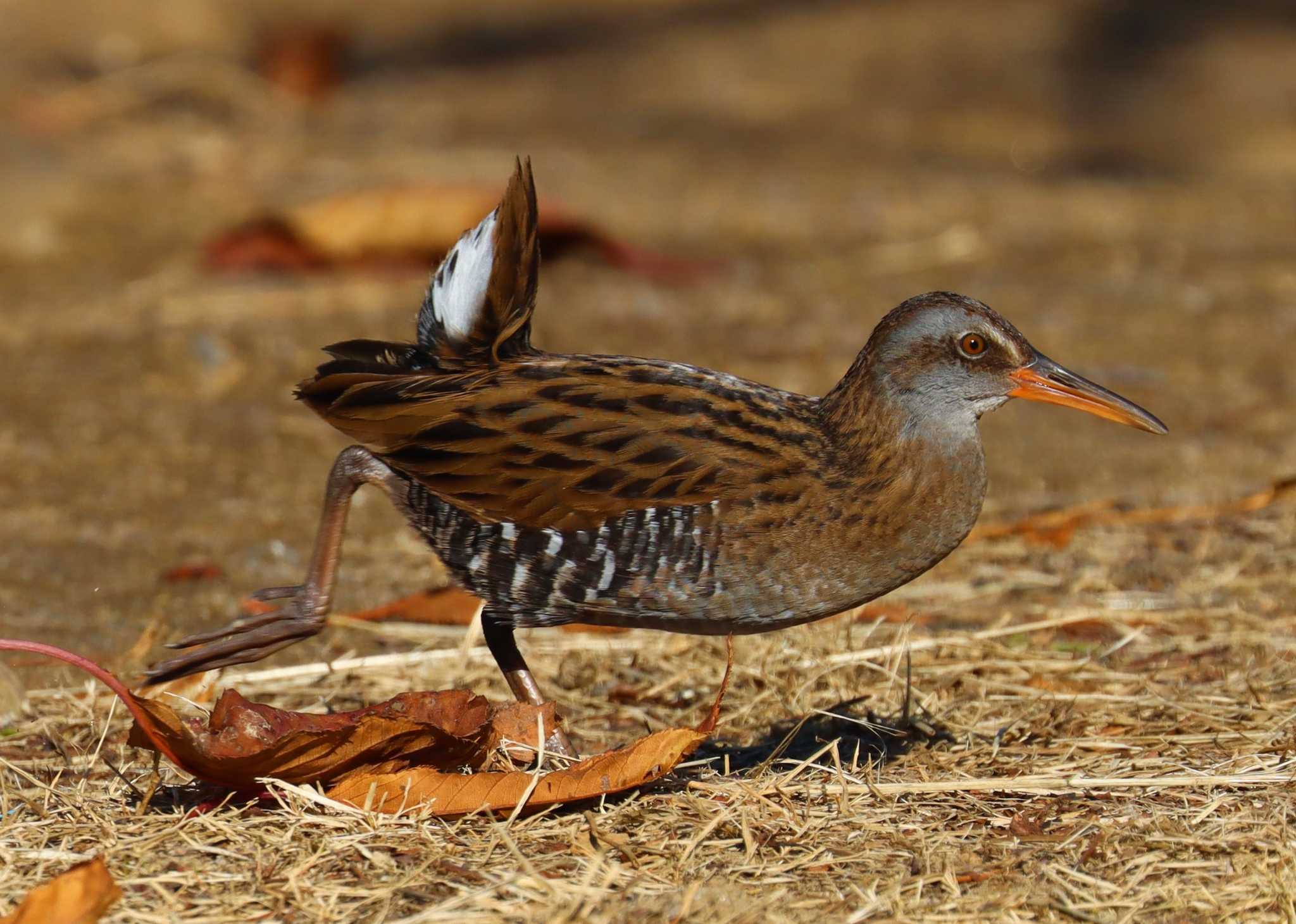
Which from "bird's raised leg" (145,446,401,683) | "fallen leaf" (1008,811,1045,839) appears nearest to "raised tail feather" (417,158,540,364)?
"bird's raised leg" (145,446,401,683)

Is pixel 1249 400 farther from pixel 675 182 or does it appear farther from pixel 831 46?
pixel 831 46

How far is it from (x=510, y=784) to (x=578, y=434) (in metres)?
0.75

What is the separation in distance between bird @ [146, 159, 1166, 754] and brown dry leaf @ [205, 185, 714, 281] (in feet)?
13.4

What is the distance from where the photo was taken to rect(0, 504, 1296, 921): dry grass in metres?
3.08

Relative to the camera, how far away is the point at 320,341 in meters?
7.59

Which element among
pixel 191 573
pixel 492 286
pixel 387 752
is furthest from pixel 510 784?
pixel 191 573

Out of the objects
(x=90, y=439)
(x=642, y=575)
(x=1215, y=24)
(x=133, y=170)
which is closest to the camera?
(x=642, y=575)

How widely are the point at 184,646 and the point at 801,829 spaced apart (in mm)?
1439

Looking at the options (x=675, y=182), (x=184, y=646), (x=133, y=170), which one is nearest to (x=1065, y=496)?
(x=184, y=646)

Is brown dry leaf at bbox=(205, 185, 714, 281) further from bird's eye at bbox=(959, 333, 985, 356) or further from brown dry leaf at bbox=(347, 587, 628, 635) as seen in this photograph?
bird's eye at bbox=(959, 333, 985, 356)

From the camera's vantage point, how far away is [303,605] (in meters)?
3.91

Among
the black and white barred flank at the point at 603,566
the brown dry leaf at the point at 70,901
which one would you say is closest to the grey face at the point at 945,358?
the black and white barred flank at the point at 603,566

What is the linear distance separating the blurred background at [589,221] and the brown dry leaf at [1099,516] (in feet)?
Answer: 0.51

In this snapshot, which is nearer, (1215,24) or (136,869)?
(136,869)
